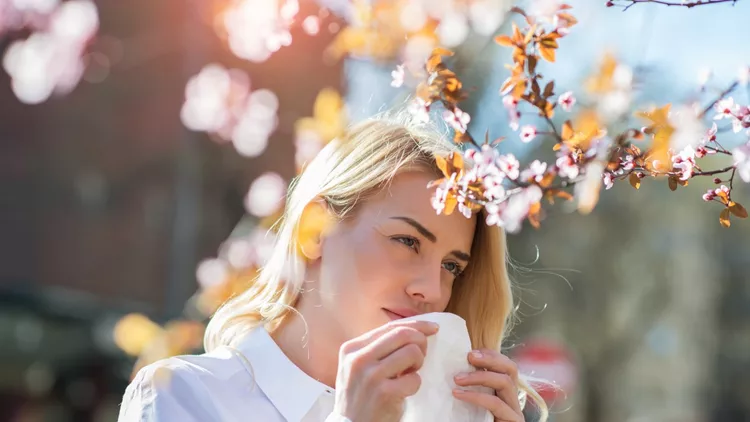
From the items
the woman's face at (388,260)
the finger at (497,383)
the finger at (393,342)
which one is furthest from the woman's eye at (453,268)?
the finger at (393,342)

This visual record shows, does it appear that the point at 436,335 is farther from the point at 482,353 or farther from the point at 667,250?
the point at 667,250

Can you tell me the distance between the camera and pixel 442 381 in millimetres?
2312

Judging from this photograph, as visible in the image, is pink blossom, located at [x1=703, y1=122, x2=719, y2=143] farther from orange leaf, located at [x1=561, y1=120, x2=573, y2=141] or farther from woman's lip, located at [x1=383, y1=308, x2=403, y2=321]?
woman's lip, located at [x1=383, y1=308, x2=403, y2=321]

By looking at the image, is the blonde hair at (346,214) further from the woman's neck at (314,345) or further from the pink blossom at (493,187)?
the pink blossom at (493,187)

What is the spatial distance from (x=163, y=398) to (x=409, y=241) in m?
0.74

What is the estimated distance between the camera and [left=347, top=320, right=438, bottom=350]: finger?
214 centimetres

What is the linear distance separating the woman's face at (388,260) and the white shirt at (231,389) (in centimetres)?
18

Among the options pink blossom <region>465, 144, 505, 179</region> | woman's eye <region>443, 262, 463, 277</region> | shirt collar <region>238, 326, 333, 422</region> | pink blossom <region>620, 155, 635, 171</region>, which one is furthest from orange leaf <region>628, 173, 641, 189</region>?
shirt collar <region>238, 326, 333, 422</region>

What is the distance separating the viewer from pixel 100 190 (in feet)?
49.1

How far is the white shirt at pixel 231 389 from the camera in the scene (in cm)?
230

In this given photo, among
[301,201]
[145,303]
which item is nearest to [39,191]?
[145,303]

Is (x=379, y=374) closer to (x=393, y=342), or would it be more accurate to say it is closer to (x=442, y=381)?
(x=393, y=342)

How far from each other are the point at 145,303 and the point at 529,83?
14.0m

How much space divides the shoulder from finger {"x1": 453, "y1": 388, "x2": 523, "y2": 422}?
607 millimetres
